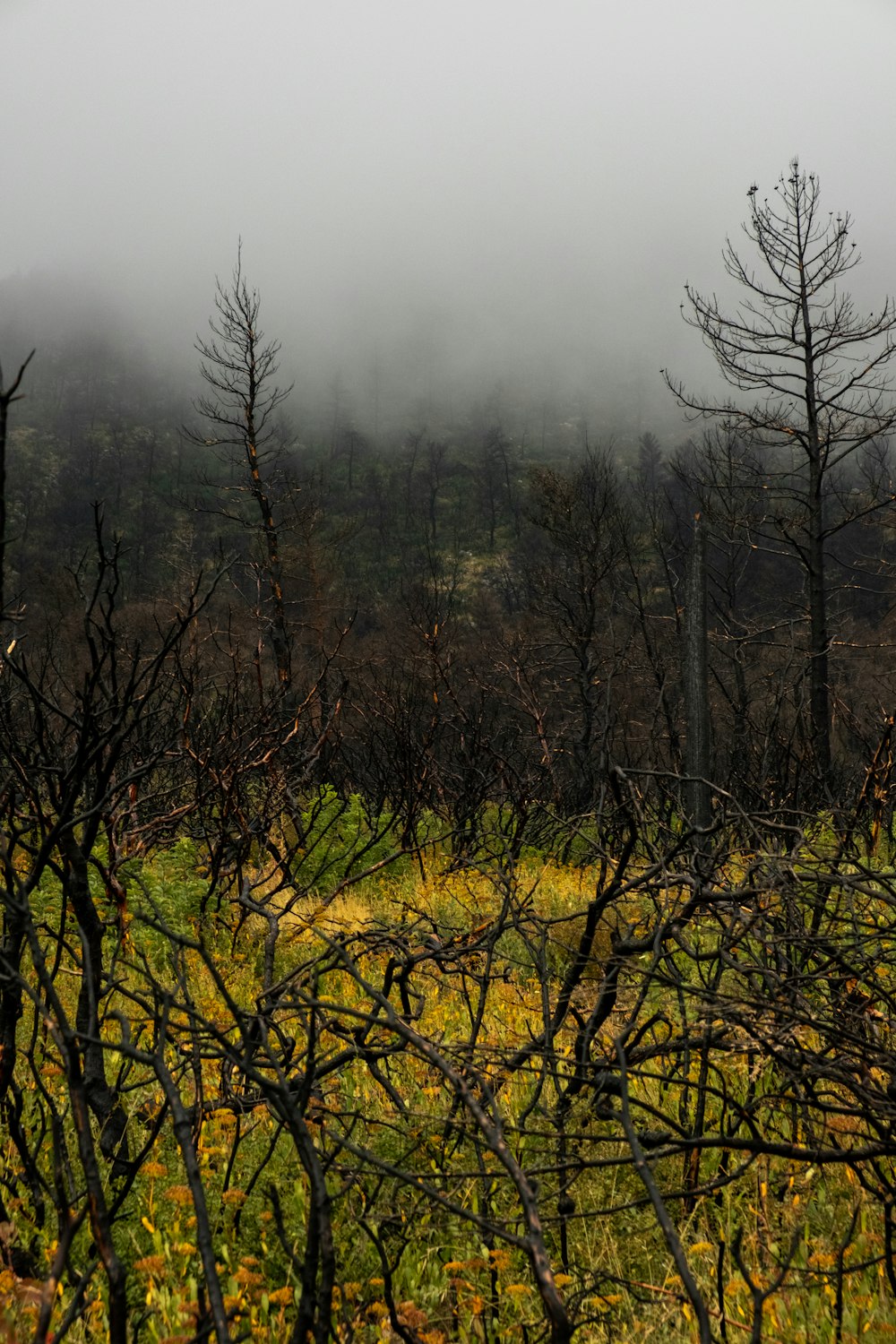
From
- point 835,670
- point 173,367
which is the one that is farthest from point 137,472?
point 835,670

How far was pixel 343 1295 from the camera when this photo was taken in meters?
2.36

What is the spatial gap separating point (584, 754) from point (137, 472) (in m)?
94.8

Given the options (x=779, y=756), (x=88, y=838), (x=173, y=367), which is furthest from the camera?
(x=173, y=367)

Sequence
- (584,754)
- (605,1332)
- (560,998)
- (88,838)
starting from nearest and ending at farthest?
(605,1332)
(88,838)
(560,998)
(584,754)

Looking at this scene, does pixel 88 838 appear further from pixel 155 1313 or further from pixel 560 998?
pixel 560 998

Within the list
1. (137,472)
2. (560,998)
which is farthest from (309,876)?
(137,472)

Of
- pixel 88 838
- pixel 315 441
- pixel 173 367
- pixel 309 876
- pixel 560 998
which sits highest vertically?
pixel 173 367

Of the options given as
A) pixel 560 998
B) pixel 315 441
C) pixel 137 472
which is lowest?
pixel 560 998

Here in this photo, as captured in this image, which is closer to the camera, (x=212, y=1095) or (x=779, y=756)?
(x=212, y=1095)

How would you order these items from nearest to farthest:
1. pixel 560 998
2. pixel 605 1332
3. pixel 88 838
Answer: pixel 605 1332
pixel 88 838
pixel 560 998

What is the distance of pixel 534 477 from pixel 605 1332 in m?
15.3

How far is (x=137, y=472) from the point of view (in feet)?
320

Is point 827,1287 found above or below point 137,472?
below

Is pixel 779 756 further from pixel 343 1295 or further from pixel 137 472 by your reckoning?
pixel 137 472
